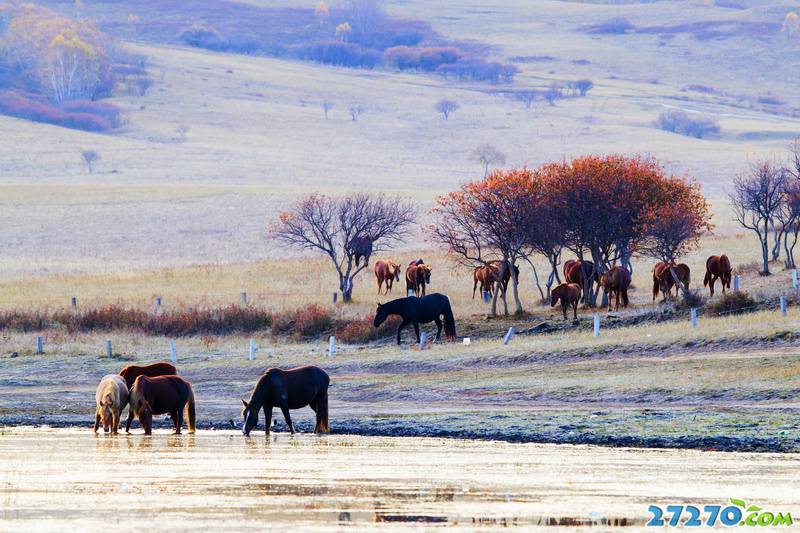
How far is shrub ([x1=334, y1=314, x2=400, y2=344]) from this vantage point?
1634 inches

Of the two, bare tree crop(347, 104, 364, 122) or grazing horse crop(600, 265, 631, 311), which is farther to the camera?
bare tree crop(347, 104, 364, 122)

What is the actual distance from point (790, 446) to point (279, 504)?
8.59m

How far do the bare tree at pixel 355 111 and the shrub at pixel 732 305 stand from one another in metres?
125

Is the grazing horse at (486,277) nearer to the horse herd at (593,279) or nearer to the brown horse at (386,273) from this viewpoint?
the horse herd at (593,279)

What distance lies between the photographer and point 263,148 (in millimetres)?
139875

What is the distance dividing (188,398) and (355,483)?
7666mm

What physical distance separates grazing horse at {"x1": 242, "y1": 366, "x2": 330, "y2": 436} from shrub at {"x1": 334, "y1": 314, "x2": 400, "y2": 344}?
730 inches

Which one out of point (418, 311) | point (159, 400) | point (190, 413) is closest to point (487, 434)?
point (190, 413)

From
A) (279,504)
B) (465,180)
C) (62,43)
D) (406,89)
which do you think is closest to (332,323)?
(279,504)

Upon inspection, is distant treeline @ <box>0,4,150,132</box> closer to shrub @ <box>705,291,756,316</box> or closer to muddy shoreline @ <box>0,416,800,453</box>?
shrub @ <box>705,291,756,316</box>

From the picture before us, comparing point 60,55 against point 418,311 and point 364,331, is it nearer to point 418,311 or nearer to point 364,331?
point 364,331

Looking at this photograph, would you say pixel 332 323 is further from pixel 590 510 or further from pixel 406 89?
pixel 406 89

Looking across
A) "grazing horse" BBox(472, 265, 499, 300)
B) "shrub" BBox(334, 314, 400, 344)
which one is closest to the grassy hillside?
"grazing horse" BBox(472, 265, 499, 300)

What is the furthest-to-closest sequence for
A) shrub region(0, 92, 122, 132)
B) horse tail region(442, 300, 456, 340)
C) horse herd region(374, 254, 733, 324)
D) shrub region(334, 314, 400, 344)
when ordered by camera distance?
shrub region(0, 92, 122, 132), horse herd region(374, 254, 733, 324), shrub region(334, 314, 400, 344), horse tail region(442, 300, 456, 340)
